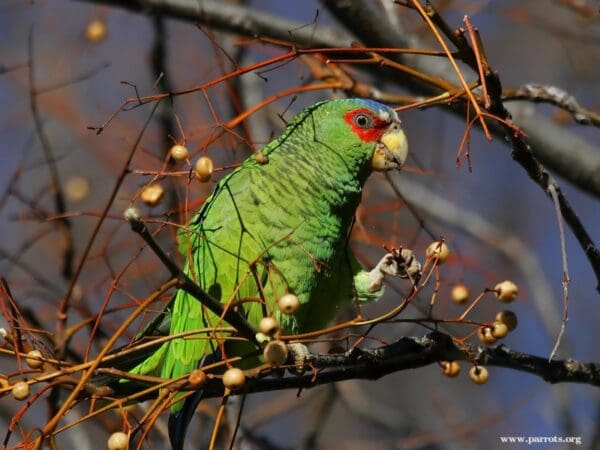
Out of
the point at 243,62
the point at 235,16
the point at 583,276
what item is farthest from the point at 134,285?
the point at 583,276

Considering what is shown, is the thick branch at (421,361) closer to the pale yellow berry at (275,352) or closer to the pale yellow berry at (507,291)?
the pale yellow berry at (507,291)

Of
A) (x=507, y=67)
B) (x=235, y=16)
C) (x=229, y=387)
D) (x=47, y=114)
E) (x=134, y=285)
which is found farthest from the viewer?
(x=507, y=67)

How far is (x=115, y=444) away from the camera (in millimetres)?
2262

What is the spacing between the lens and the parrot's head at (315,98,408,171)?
361 centimetres

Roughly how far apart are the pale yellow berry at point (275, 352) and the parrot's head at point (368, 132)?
152cm

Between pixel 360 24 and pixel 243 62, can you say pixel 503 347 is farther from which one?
pixel 243 62

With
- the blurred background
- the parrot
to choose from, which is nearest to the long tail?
the parrot

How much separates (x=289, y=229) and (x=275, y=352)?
1.16 m

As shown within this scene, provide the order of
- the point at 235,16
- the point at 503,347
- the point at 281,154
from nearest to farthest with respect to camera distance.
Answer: the point at 503,347 < the point at 281,154 < the point at 235,16

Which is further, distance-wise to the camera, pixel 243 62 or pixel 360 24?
pixel 243 62

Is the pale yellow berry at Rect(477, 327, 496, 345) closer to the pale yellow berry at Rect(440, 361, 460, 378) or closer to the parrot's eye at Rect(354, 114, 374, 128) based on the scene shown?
the pale yellow berry at Rect(440, 361, 460, 378)

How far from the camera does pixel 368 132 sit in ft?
11.9

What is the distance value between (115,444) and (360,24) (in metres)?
2.29

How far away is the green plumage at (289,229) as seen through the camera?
10.5 feet
